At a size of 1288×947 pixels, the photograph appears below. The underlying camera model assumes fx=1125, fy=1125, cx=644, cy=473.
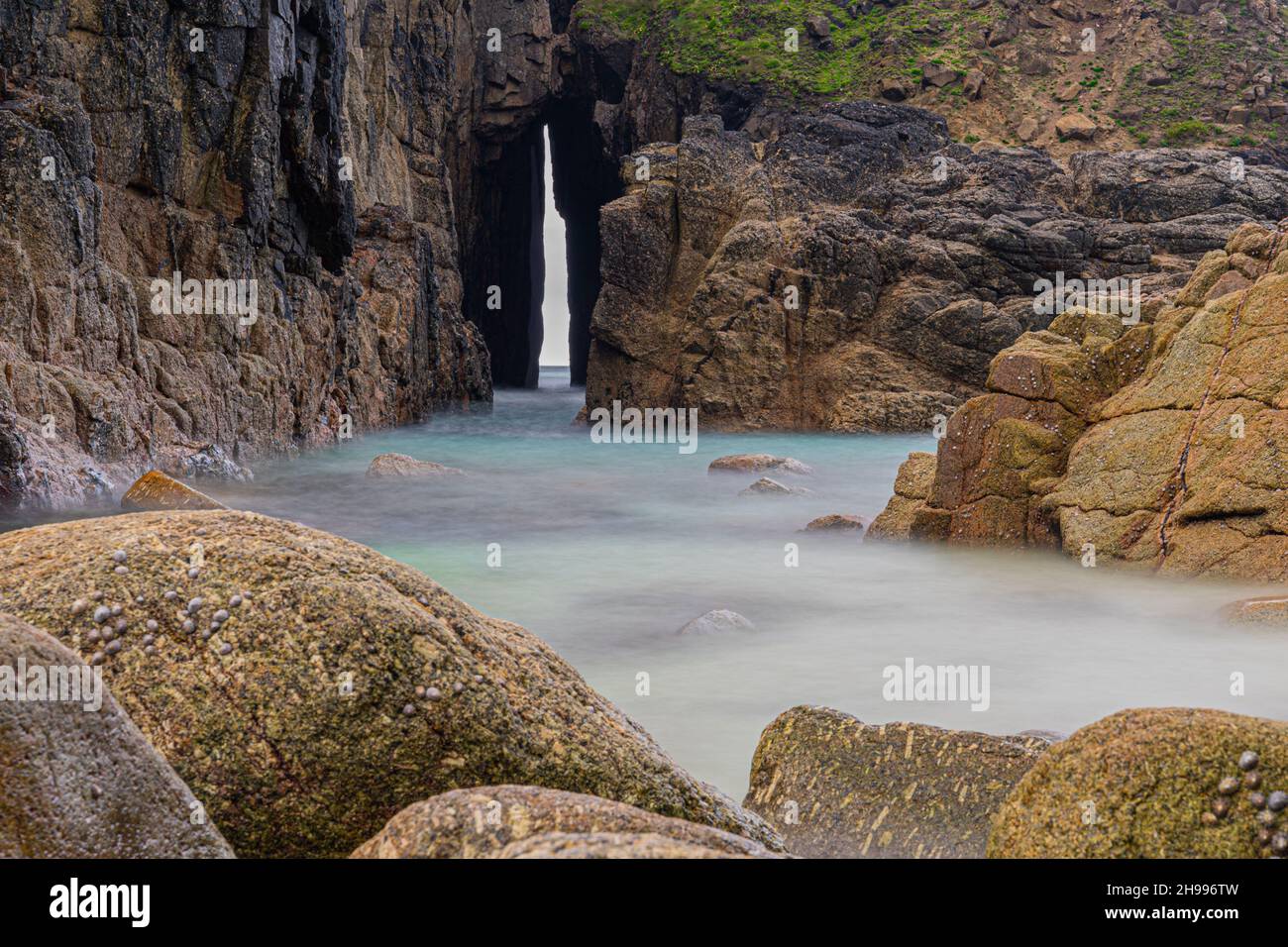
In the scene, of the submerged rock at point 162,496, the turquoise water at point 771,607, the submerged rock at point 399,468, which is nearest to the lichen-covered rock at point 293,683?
the turquoise water at point 771,607

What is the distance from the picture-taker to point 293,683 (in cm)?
380

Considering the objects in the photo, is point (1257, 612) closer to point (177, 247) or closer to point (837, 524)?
point (837, 524)

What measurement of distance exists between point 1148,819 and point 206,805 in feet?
9.75

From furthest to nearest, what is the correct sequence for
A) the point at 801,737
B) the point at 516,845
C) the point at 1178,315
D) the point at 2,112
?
1. the point at 2,112
2. the point at 1178,315
3. the point at 801,737
4. the point at 516,845

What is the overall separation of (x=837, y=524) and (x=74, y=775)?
14.3m

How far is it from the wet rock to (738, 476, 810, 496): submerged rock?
442cm

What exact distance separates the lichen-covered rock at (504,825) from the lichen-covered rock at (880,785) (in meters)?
2.18

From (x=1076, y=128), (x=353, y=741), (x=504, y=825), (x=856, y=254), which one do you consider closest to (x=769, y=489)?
(x=353, y=741)

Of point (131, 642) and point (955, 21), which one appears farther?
point (955, 21)

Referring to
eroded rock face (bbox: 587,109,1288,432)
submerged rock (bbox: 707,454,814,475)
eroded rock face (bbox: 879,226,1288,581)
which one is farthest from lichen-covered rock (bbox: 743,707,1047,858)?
eroded rock face (bbox: 587,109,1288,432)

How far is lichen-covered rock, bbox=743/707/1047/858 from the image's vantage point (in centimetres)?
526

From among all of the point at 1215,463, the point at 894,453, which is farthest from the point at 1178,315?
the point at 894,453

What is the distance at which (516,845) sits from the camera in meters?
2.80
